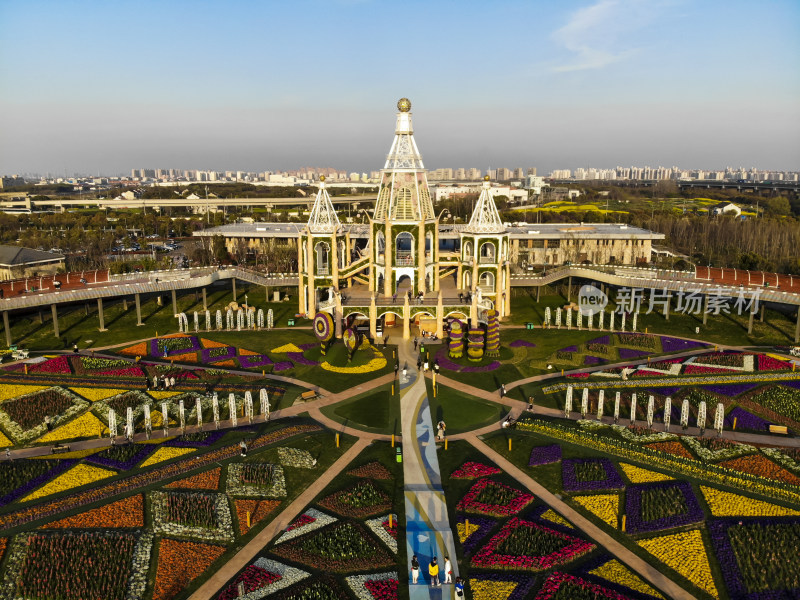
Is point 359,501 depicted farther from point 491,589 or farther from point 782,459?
point 782,459

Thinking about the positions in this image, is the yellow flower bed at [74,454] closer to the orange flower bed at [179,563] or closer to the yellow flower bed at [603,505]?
the orange flower bed at [179,563]

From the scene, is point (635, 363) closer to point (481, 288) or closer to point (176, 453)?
point (481, 288)

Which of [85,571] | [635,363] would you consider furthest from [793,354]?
[85,571]

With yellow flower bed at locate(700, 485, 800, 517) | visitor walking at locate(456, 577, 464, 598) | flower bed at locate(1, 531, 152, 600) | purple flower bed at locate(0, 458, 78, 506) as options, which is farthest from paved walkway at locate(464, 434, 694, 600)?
purple flower bed at locate(0, 458, 78, 506)

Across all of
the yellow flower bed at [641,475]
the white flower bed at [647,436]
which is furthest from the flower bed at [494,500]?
the white flower bed at [647,436]

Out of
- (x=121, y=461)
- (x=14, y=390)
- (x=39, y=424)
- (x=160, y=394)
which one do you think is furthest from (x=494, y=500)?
(x=14, y=390)

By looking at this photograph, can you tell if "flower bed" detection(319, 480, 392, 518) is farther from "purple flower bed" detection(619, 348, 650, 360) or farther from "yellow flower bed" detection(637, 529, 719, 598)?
"purple flower bed" detection(619, 348, 650, 360)
